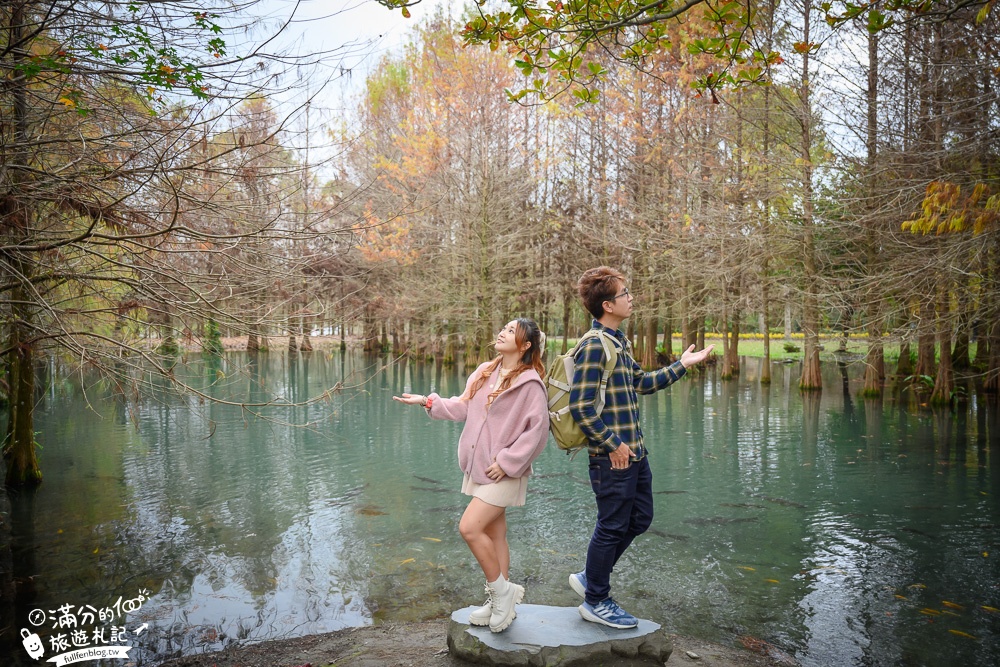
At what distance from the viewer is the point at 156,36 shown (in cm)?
413

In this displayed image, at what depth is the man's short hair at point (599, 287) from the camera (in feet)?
11.9

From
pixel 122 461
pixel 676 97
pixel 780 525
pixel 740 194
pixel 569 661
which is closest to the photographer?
pixel 569 661

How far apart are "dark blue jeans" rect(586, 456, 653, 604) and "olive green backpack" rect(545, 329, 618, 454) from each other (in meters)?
0.16

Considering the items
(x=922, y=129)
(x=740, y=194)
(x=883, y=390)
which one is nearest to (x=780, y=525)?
(x=922, y=129)

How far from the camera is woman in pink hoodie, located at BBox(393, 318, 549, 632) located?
3459mm

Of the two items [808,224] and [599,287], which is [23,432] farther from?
[808,224]

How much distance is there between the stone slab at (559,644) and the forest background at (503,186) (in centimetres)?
258

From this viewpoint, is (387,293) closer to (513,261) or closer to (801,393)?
(513,261)

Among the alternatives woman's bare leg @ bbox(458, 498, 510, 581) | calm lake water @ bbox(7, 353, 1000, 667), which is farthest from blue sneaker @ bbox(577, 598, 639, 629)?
calm lake water @ bbox(7, 353, 1000, 667)

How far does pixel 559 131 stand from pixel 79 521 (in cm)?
2329

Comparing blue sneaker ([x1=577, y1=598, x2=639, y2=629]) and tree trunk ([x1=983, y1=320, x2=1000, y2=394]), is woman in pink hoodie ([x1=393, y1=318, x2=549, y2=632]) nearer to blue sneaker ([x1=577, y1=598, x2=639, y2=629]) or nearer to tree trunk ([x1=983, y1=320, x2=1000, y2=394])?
blue sneaker ([x1=577, y1=598, x2=639, y2=629])

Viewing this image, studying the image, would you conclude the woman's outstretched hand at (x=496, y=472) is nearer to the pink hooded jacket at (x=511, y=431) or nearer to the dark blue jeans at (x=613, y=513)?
the pink hooded jacket at (x=511, y=431)

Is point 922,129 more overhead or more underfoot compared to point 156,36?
more overhead

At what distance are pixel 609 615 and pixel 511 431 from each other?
1.11m
